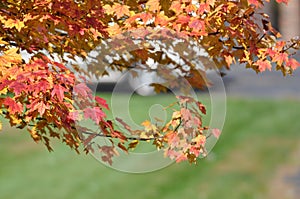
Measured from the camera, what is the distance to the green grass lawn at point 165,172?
15.7 m

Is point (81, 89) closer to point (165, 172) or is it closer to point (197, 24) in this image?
point (197, 24)

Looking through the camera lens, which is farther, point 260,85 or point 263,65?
point 260,85

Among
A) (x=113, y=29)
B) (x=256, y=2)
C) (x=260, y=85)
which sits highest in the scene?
(x=260, y=85)

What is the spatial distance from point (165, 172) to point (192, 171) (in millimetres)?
633

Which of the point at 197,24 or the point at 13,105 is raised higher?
the point at 197,24

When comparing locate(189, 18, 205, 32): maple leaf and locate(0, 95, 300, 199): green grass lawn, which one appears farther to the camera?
locate(0, 95, 300, 199): green grass lawn

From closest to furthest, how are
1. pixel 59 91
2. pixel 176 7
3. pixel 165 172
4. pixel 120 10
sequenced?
pixel 59 91 < pixel 176 7 < pixel 120 10 < pixel 165 172

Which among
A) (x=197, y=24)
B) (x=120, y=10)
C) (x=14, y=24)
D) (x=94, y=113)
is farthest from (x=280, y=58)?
(x=14, y=24)

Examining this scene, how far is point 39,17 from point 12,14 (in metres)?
0.27

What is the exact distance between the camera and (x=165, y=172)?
17.1m

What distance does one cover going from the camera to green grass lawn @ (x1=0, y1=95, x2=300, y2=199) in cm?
1569

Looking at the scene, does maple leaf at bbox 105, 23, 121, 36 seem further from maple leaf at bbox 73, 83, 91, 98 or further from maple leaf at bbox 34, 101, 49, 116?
maple leaf at bbox 34, 101, 49, 116

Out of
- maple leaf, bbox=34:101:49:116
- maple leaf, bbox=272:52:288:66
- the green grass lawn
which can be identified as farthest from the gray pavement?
maple leaf, bbox=34:101:49:116

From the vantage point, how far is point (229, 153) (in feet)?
60.1
